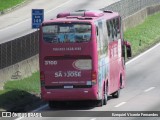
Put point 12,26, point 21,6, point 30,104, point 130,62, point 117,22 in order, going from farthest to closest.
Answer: point 21,6
point 12,26
point 130,62
point 117,22
point 30,104

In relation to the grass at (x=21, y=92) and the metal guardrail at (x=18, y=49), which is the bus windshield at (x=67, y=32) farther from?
the metal guardrail at (x=18, y=49)

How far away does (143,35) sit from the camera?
58812 millimetres

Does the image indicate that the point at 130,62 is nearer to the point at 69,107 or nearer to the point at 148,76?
the point at 148,76

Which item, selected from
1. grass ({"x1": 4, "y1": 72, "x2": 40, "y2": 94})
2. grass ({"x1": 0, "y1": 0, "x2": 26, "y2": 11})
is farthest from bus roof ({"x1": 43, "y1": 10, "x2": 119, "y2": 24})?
grass ({"x1": 0, "y1": 0, "x2": 26, "y2": 11})

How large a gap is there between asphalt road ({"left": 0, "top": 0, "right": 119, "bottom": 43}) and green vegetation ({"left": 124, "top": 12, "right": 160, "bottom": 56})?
391 inches

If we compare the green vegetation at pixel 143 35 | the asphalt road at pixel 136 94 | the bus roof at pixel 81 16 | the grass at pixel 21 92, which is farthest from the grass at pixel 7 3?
the bus roof at pixel 81 16

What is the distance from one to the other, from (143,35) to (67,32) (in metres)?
27.4

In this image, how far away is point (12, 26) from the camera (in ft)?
234

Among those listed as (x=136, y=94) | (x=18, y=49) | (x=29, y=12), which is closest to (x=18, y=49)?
(x=18, y=49)

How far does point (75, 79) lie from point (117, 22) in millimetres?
5514

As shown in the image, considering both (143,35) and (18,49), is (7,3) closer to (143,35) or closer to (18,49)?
(143,35)

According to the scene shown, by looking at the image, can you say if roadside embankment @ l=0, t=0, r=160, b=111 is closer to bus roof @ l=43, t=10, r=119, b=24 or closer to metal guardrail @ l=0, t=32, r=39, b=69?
metal guardrail @ l=0, t=32, r=39, b=69

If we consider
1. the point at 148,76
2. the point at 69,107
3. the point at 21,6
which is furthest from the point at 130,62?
the point at 21,6

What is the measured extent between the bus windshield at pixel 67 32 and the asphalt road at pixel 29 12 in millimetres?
31370
